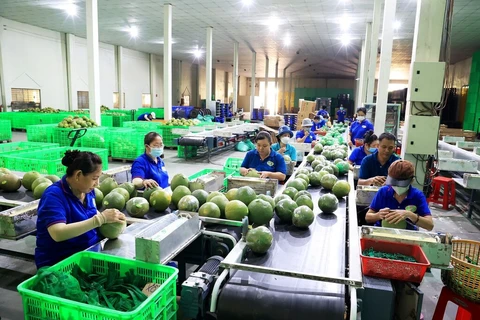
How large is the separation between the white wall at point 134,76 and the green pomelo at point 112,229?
2103 cm

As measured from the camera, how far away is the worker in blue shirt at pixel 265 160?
4.13 meters

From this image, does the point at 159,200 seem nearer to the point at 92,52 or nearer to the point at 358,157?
the point at 358,157

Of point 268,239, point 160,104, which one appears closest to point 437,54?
point 268,239

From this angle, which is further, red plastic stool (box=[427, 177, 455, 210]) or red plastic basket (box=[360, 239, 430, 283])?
red plastic stool (box=[427, 177, 455, 210])

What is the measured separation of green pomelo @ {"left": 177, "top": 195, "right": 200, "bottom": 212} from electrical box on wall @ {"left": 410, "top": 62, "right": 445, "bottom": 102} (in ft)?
9.46

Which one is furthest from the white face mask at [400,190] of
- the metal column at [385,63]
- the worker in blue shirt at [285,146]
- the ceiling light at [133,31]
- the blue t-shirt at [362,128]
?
the ceiling light at [133,31]

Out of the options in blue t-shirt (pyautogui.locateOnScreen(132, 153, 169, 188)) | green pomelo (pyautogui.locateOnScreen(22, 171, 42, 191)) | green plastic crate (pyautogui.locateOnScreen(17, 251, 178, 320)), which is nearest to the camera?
green plastic crate (pyautogui.locateOnScreen(17, 251, 178, 320))

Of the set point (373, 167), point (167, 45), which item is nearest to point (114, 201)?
point (373, 167)

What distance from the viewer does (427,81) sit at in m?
3.92

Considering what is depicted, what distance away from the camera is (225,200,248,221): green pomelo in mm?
2467

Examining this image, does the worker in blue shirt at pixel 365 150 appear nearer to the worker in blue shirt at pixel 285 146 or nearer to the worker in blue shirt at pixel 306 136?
the worker in blue shirt at pixel 285 146

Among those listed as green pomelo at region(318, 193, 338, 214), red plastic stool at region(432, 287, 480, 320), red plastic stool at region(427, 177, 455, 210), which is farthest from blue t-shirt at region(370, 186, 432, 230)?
red plastic stool at region(427, 177, 455, 210)

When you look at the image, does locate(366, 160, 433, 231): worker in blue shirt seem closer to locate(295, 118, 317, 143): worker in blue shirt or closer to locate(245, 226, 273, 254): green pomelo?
locate(245, 226, 273, 254): green pomelo

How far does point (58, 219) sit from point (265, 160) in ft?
8.42
